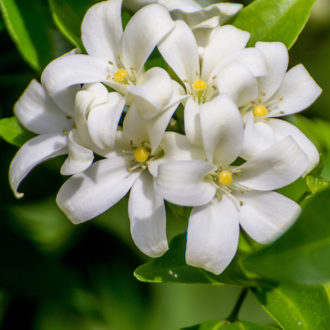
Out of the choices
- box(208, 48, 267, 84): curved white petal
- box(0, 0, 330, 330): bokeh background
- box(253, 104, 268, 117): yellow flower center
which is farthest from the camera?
box(0, 0, 330, 330): bokeh background

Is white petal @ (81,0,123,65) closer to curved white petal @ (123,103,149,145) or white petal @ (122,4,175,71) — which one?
white petal @ (122,4,175,71)

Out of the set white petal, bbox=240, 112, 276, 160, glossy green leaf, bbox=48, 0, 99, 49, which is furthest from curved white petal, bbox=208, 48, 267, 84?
glossy green leaf, bbox=48, 0, 99, 49

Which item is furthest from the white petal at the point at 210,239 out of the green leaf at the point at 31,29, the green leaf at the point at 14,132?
the green leaf at the point at 31,29

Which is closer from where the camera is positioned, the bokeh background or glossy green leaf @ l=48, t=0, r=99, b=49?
glossy green leaf @ l=48, t=0, r=99, b=49

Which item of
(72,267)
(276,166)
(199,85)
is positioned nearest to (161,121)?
(199,85)

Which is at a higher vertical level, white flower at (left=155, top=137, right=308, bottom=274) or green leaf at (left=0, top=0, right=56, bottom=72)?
green leaf at (left=0, top=0, right=56, bottom=72)

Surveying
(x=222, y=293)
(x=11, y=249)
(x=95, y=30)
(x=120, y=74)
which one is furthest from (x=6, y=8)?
(x=222, y=293)

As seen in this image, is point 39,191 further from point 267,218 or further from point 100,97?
point 267,218
